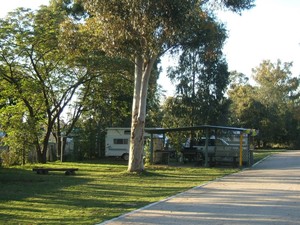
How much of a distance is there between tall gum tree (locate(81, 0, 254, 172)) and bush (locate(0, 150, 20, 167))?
1259 centimetres

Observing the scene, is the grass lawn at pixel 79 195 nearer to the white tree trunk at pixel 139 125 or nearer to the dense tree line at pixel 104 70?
the white tree trunk at pixel 139 125

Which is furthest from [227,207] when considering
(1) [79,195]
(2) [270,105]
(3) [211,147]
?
(2) [270,105]

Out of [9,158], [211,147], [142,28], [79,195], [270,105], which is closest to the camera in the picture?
[79,195]

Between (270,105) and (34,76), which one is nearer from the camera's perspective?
(34,76)

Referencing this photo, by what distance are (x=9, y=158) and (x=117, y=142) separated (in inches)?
328

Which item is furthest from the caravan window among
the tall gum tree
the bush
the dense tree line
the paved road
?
the paved road

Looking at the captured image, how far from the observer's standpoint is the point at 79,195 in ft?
43.6

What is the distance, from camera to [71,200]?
12.2 meters

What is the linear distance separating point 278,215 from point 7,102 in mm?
30081

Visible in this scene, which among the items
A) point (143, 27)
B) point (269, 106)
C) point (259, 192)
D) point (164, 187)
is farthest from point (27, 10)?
point (269, 106)

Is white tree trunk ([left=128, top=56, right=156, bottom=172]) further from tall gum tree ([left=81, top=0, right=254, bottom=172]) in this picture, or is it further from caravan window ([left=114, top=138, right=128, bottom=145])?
caravan window ([left=114, top=138, right=128, bottom=145])

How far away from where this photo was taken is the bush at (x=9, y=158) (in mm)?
29797

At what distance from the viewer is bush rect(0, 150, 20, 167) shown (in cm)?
2980

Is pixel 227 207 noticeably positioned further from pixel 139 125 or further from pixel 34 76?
pixel 34 76
